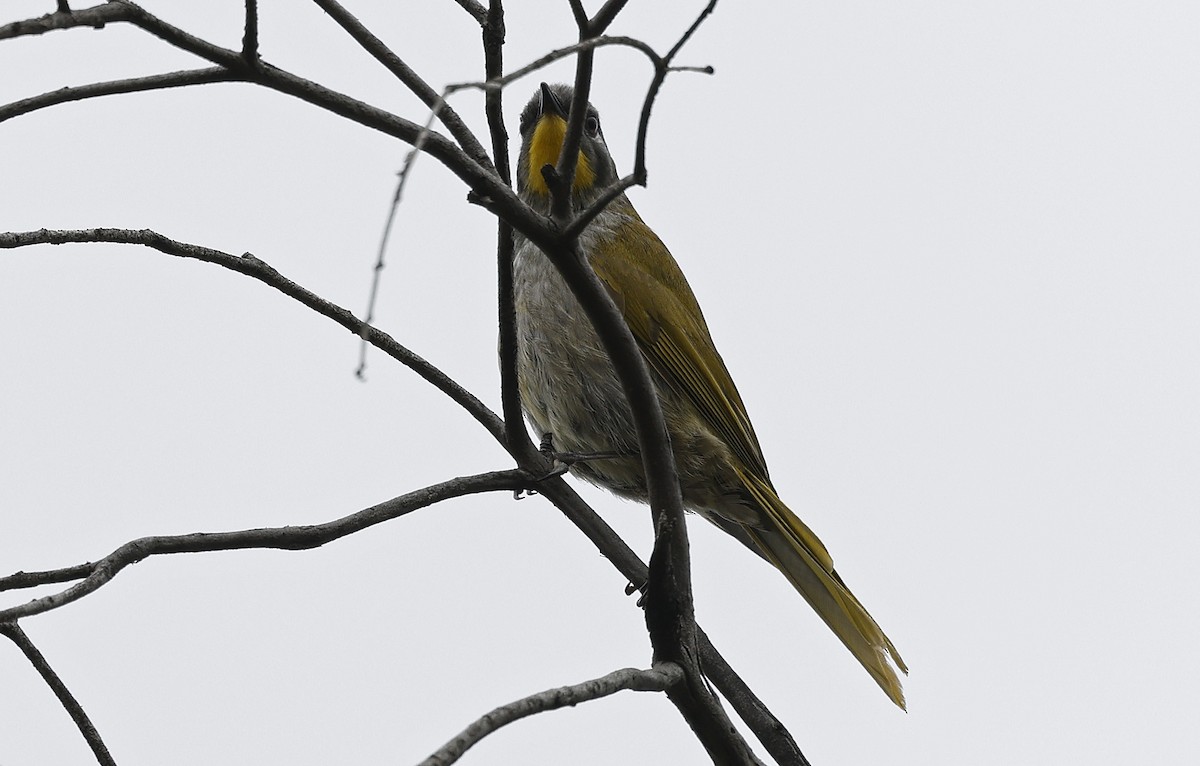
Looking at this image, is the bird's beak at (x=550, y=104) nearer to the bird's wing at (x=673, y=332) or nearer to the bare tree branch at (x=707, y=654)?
the bird's wing at (x=673, y=332)

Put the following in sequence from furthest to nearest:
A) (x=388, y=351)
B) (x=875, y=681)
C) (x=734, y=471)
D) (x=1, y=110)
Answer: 1. (x=734, y=471)
2. (x=875, y=681)
3. (x=388, y=351)
4. (x=1, y=110)

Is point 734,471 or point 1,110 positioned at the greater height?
point 1,110

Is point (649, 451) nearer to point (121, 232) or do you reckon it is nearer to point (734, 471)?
point (121, 232)

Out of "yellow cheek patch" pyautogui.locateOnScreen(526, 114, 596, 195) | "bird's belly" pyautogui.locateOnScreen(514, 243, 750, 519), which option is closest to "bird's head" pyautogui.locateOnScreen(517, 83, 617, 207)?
"yellow cheek patch" pyautogui.locateOnScreen(526, 114, 596, 195)

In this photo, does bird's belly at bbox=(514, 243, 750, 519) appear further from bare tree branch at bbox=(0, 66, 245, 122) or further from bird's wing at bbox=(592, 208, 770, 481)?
bare tree branch at bbox=(0, 66, 245, 122)

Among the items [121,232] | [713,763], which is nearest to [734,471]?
[713,763]

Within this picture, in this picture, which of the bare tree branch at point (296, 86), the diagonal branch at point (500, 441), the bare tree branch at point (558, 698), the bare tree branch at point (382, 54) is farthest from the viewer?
the diagonal branch at point (500, 441)

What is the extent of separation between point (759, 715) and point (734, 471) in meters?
1.65

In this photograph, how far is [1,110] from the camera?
2129 mm

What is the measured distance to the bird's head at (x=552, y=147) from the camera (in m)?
5.25

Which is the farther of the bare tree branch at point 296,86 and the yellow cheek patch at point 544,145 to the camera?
the yellow cheek patch at point 544,145

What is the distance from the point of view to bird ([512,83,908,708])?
14.8ft

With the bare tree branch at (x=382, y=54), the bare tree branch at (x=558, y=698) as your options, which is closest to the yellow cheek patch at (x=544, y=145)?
the bare tree branch at (x=382, y=54)

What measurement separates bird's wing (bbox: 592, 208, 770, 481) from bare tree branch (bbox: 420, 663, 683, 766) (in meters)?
2.20
